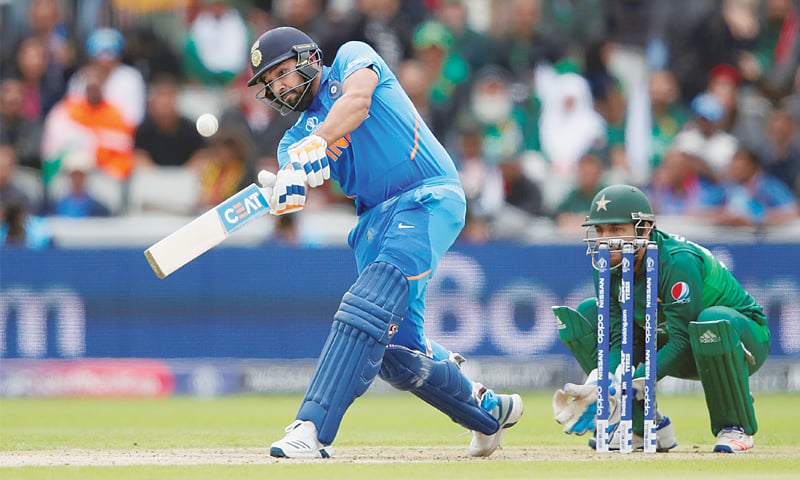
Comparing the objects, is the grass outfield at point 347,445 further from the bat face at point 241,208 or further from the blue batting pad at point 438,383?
the bat face at point 241,208

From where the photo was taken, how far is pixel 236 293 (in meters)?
12.4

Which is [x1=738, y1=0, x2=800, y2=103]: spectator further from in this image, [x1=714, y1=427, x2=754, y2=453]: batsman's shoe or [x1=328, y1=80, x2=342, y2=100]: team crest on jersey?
[x1=328, y1=80, x2=342, y2=100]: team crest on jersey

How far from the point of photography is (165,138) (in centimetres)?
1445

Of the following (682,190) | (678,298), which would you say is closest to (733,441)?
(678,298)

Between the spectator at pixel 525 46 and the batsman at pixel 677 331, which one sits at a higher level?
the spectator at pixel 525 46

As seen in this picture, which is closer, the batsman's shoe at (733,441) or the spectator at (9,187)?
the batsman's shoe at (733,441)

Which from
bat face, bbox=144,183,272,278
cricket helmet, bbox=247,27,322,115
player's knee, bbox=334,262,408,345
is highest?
cricket helmet, bbox=247,27,322,115

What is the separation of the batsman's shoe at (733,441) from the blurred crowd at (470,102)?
5977mm

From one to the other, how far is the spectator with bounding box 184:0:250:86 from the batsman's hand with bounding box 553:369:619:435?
9294 mm

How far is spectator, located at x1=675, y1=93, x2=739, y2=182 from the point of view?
13414 mm

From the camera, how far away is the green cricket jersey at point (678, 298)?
21.7 feet

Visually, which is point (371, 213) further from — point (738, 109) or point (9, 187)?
point (738, 109)

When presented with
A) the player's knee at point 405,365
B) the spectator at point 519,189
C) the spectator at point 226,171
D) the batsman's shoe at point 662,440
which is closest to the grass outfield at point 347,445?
the batsman's shoe at point 662,440

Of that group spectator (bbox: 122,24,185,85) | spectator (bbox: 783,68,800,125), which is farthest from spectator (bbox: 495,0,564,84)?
spectator (bbox: 122,24,185,85)
